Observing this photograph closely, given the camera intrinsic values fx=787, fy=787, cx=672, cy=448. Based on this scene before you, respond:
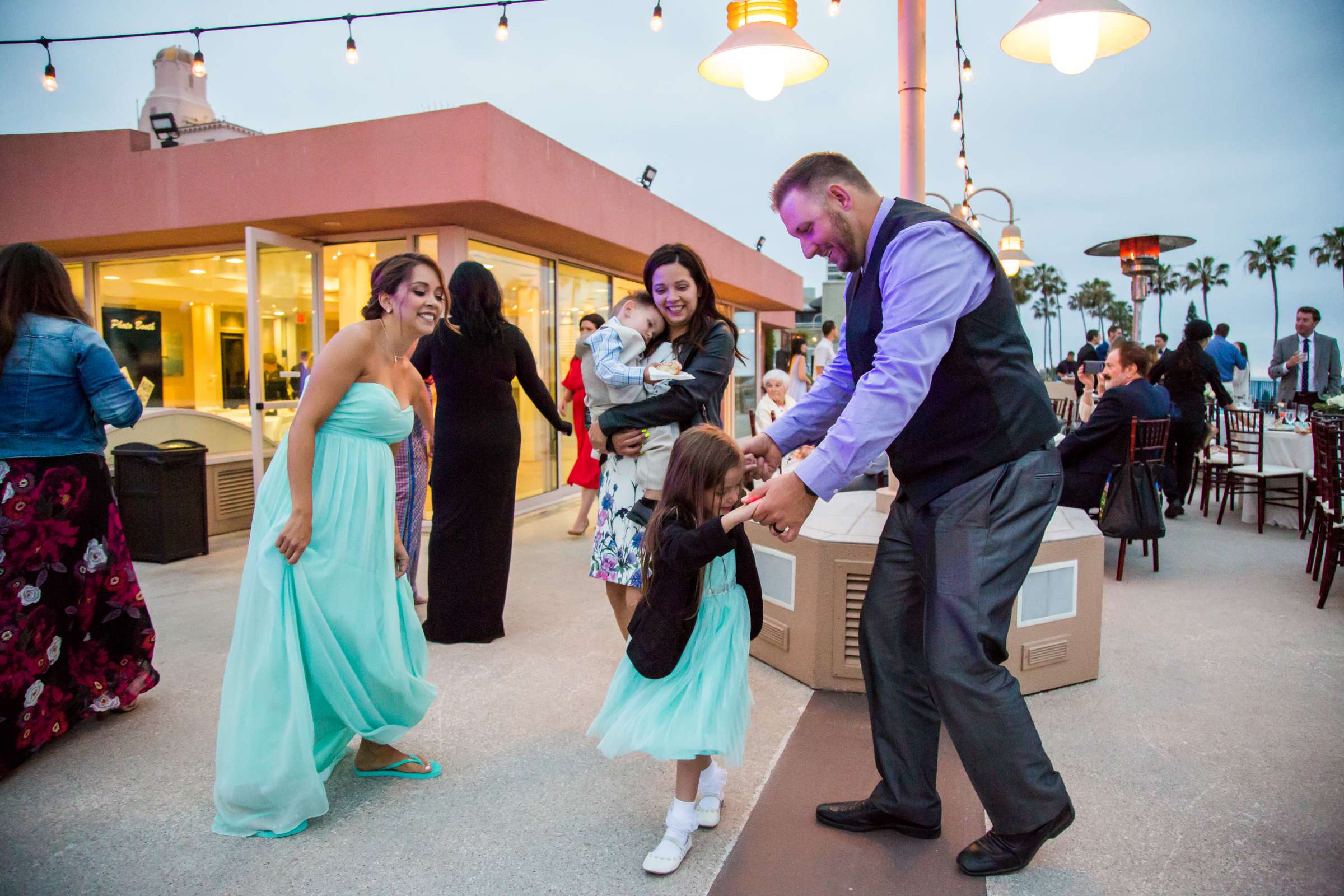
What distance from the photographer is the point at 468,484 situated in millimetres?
3939

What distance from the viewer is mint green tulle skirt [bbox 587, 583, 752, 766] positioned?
2.03 meters

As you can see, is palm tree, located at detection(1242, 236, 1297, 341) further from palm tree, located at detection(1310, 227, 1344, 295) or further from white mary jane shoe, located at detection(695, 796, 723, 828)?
white mary jane shoe, located at detection(695, 796, 723, 828)

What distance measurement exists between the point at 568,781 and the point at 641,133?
6172 cm

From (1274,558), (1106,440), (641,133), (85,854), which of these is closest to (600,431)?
(85,854)

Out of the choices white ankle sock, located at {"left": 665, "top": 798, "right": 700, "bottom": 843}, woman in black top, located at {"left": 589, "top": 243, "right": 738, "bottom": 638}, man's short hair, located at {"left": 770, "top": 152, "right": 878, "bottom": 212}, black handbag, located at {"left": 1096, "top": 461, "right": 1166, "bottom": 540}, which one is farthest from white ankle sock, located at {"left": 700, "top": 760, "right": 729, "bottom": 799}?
black handbag, located at {"left": 1096, "top": 461, "right": 1166, "bottom": 540}

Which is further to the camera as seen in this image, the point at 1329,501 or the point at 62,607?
the point at 1329,501

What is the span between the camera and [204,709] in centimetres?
314

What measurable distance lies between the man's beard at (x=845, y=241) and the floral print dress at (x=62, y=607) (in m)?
2.78

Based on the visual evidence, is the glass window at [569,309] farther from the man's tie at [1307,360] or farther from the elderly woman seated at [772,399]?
the man's tie at [1307,360]

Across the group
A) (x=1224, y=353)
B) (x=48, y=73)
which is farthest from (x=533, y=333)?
(x=1224, y=353)

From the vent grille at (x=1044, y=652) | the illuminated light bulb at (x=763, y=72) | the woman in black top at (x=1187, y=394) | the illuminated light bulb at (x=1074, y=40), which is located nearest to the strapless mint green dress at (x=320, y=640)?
the illuminated light bulb at (x=763, y=72)

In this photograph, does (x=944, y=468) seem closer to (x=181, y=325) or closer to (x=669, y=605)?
(x=669, y=605)

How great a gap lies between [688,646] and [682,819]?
17.7 inches

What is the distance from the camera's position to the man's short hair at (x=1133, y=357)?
18.7ft
